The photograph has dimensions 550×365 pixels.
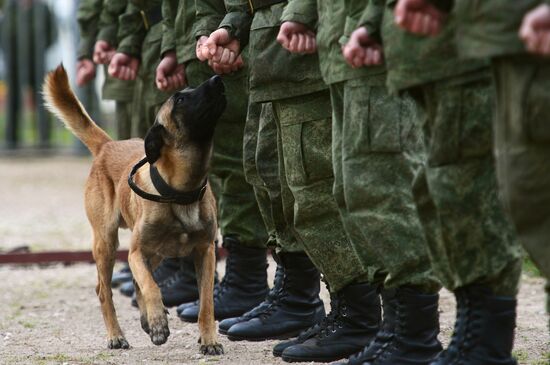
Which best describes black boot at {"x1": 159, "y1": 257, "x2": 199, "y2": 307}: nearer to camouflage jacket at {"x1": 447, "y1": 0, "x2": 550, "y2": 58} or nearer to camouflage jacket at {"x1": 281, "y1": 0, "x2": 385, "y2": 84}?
camouflage jacket at {"x1": 281, "y1": 0, "x2": 385, "y2": 84}

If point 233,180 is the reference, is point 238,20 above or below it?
above

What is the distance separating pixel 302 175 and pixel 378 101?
0.82 metres

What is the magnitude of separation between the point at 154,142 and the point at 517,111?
2.75 m

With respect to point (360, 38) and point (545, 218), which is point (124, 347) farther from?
point (545, 218)

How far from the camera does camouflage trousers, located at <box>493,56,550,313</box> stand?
3.14 m

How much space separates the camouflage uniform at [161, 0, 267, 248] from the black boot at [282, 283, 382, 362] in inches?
56.8

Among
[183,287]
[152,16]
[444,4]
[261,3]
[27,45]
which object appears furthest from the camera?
[27,45]

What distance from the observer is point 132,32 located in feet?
24.4

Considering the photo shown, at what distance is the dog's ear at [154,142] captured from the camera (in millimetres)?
5664

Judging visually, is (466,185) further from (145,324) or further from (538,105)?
(145,324)

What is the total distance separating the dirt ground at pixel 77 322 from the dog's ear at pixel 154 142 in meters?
0.87

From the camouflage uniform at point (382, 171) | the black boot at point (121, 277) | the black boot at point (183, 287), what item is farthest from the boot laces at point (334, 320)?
the black boot at point (121, 277)

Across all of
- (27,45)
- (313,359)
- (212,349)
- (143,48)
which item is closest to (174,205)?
(212,349)

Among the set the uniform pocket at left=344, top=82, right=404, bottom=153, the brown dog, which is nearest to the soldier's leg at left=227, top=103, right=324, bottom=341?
the brown dog
